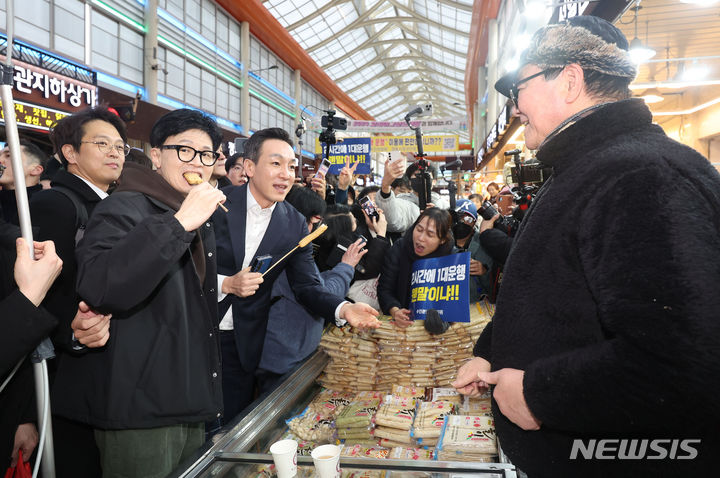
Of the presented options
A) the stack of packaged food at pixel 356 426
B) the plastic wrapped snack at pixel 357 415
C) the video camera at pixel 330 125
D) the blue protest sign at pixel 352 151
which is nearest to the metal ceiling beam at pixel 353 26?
the blue protest sign at pixel 352 151

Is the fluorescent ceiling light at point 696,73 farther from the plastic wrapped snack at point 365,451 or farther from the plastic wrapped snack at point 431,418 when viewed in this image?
the plastic wrapped snack at point 365,451

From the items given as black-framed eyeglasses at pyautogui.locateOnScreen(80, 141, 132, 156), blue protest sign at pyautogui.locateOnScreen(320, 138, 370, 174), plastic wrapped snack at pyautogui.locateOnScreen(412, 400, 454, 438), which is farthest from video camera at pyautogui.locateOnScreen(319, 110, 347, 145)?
blue protest sign at pyautogui.locateOnScreen(320, 138, 370, 174)

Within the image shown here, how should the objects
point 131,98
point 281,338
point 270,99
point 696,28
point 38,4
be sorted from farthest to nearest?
1. point 270,99
2. point 131,98
3. point 38,4
4. point 696,28
5. point 281,338

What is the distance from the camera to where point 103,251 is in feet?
3.83

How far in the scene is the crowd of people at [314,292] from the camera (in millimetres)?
718

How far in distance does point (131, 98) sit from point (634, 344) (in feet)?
34.0

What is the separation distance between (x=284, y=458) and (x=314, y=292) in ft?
3.58

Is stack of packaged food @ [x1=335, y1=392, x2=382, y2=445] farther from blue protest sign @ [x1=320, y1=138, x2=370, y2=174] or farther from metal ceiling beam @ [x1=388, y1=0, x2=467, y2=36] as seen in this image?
metal ceiling beam @ [x1=388, y1=0, x2=467, y2=36]

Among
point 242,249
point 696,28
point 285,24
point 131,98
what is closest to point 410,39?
point 285,24

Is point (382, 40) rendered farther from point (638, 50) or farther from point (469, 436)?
point (469, 436)

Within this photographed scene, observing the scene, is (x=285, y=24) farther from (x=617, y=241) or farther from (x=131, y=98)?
(x=617, y=241)

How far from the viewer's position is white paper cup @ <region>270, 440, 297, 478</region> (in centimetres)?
114

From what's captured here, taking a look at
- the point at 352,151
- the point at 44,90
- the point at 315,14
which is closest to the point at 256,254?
the point at 44,90

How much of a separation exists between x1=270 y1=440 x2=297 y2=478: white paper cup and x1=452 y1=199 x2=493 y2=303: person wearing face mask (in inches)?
83.0
